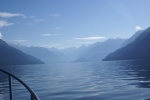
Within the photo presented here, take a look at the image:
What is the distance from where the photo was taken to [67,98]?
29.4m

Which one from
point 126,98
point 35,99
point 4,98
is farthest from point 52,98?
point 35,99

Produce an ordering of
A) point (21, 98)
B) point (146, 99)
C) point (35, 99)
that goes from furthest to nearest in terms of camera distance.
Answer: point (21, 98) < point (146, 99) < point (35, 99)

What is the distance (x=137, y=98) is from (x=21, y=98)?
45.9ft

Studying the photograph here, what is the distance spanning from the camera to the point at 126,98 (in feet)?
Answer: 89.5

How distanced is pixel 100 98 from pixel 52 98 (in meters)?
5.79

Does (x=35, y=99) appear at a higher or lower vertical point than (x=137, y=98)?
higher

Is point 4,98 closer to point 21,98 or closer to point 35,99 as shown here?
point 21,98

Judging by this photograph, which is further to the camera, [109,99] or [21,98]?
[21,98]

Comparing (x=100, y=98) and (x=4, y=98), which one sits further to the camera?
(x=4, y=98)

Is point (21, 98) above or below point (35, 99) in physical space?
below

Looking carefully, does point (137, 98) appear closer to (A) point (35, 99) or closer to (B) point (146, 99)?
(B) point (146, 99)

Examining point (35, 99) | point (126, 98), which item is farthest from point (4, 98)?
point (35, 99)

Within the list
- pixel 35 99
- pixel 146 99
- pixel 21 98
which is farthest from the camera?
pixel 21 98

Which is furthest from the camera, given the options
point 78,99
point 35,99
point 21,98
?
point 21,98
